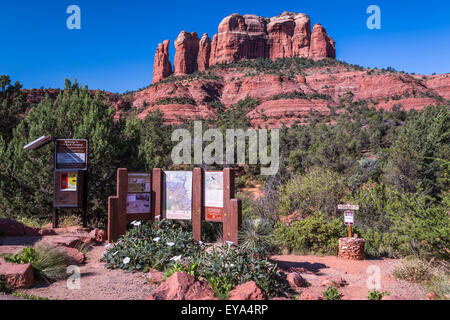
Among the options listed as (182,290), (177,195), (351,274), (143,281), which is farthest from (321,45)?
→ (182,290)

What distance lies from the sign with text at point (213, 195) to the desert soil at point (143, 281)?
6.41ft

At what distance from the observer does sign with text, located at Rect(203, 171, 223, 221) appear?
7575 mm

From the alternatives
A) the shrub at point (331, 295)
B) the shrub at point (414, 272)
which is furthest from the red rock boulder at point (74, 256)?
the shrub at point (414, 272)

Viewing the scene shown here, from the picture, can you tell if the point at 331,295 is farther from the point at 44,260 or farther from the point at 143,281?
the point at 44,260

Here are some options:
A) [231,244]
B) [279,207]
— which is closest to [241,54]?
[279,207]

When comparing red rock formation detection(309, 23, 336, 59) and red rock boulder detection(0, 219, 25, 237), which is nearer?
red rock boulder detection(0, 219, 25, 237)

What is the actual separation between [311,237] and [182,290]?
19.6ft

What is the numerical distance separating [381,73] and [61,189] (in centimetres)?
7434

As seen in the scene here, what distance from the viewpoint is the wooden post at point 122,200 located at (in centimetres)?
778

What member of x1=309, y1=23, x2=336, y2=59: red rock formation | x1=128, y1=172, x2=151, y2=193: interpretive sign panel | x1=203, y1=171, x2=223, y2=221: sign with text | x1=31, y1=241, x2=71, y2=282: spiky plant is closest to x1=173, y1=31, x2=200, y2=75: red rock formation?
x1=309, y1=23, x2=336, y2=59: red rock formation

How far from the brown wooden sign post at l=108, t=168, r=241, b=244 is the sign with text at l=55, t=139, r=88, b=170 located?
2.09 m

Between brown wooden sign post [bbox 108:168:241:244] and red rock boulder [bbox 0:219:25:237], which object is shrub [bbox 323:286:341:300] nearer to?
brown wooden sign post [bbox 108:168:241:244]

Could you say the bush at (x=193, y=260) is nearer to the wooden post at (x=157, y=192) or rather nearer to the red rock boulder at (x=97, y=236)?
the wooden post at (x=157, y=192)

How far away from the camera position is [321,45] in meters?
94.1
